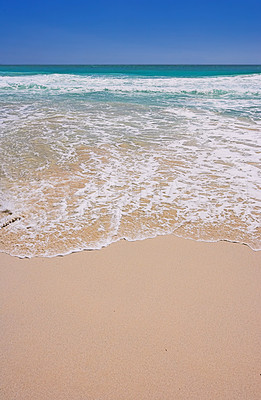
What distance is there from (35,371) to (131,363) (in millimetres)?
648

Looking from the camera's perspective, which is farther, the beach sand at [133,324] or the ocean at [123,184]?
the ocean at [123,184]

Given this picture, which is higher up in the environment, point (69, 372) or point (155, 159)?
point (155, 159)

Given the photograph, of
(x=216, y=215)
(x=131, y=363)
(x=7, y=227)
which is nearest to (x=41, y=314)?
(x=131, y=363)

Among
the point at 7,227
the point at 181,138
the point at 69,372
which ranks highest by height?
the point at 181,138

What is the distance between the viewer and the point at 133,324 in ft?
7.35

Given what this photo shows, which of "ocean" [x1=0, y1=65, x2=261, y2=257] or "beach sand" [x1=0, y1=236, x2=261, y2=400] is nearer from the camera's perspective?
"beach sand" [x1=0, y1=236, x2=261, y2=400]

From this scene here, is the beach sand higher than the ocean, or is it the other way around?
the ocean

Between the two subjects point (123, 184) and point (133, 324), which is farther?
point (123, 184)

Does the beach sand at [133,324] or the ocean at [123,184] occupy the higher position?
the ocean at [123,184]

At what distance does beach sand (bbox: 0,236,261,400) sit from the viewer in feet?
6.00

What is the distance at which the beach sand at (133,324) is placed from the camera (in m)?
1.83

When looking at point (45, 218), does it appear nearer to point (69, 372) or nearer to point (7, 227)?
point (7, 227)

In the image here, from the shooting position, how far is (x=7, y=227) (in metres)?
3.42

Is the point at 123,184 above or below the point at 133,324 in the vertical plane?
above
